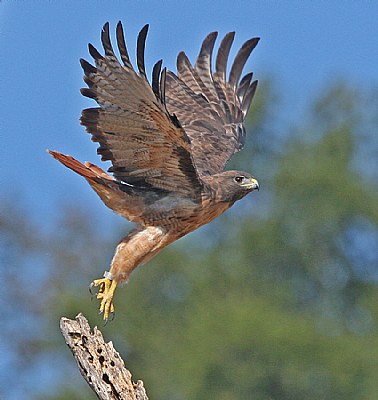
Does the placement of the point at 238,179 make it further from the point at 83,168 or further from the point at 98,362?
the point at 98,362

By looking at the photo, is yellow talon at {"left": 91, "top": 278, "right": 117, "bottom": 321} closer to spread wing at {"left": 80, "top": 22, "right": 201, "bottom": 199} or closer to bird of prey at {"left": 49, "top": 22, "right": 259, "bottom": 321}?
bird of prey at {"left": 49, "top": 22, "right": 259, "bottom": 321}

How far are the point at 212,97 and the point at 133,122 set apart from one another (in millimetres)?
2800

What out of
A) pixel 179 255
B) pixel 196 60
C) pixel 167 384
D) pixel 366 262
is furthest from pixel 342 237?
pixel 196 60

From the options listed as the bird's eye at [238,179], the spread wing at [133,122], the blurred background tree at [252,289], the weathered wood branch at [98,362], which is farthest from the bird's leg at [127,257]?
the blurred background tree at [252,289]

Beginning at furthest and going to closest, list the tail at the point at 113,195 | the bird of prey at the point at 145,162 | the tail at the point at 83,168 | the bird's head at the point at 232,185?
the bird's head at the point at 232,185 → the tail at the point at 113,195 → the tail at the point at 83,168 → the bird of prey at the point at 145,162

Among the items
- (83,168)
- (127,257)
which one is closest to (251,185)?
(127,257)

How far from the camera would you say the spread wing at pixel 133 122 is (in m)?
10.3

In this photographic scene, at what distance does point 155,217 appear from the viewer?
11.1m

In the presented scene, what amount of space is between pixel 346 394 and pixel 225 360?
3.14 meters

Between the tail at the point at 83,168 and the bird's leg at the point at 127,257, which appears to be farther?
the tail at the point at 83,168

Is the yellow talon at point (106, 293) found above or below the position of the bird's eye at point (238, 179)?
below

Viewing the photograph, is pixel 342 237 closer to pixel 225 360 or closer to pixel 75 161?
pixel 225 360

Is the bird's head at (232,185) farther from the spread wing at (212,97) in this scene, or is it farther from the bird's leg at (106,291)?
the bird's leg at (106,291)

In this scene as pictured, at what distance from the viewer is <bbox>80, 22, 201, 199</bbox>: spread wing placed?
1026 cm
